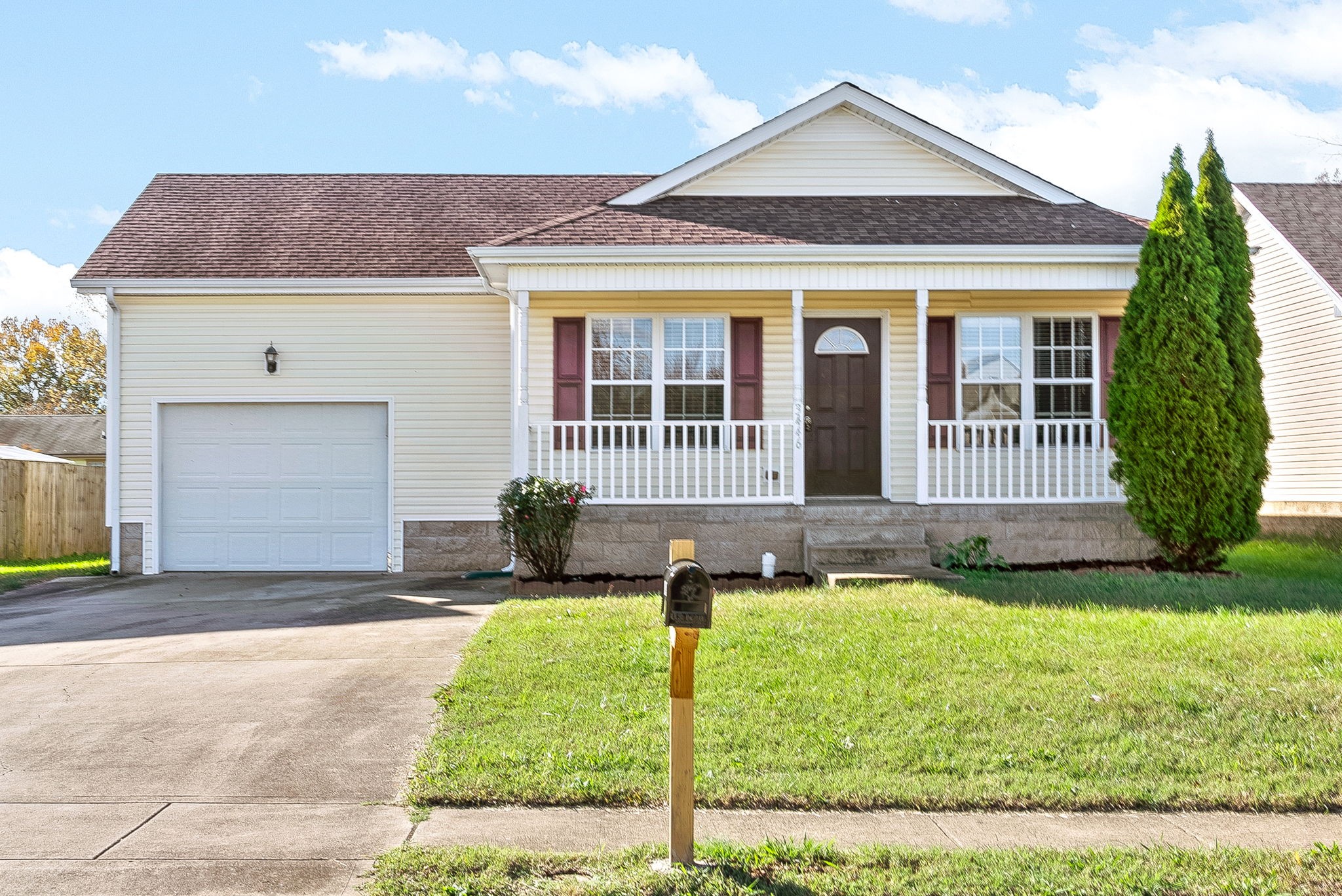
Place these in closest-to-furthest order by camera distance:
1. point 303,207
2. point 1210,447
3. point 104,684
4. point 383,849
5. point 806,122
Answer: point 383,849 → point 104,684 → point 1210,447 → point 806,122 → point 303,207

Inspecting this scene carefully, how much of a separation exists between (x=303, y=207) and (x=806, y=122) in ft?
25.9

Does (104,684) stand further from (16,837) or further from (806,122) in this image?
(806,122)

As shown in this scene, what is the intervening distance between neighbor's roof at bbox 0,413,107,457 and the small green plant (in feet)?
94.9

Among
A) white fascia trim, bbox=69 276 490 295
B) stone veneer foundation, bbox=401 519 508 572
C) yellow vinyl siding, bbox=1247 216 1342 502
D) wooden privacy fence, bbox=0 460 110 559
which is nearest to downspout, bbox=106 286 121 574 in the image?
white fascia trim, bbox=69 276 490 295

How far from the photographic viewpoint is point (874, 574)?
34.3 ft

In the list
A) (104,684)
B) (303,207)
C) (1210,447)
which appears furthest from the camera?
(303,207)

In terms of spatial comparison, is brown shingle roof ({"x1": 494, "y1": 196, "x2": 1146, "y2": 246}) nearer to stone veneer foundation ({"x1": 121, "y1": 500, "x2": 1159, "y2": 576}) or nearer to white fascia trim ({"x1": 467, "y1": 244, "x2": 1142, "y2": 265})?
white fascia trim ({"x1": 467, "y1": 244, "x2": 1142, "y2": 265})

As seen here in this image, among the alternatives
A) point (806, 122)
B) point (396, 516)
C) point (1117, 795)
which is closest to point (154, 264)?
point (396, 516)

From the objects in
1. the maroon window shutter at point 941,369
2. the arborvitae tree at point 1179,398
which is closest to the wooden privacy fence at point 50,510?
the maroon window shutter at point 941,369

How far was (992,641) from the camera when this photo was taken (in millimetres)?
7367

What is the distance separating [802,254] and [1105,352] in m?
4.15

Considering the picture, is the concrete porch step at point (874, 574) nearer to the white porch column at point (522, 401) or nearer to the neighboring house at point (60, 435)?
the white porch column at point (522, 401)

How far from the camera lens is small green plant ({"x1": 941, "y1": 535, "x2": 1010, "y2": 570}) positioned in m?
11.4

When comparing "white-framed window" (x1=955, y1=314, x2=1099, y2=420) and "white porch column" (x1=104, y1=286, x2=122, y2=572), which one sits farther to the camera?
"white porch column" (x1=104, y1=286, x2=122, y2=572)
